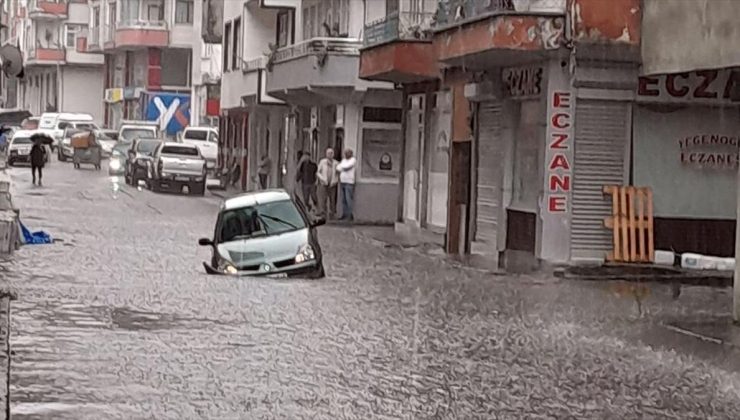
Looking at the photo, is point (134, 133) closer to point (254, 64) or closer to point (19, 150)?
point (19, 150)

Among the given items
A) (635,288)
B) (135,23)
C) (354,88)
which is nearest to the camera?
(635,288)

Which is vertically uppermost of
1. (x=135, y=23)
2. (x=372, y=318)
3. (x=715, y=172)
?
(x=135, y=23)

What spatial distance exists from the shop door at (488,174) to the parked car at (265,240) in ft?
21.6

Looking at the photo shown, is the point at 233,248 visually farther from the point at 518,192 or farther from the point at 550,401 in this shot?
the point at 550,401

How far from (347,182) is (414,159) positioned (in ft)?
10.3

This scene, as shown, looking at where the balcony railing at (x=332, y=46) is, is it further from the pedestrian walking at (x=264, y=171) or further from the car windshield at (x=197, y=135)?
the car windshield at (x=197, y=135)

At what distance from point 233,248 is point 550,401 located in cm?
1149

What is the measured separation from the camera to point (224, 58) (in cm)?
6122

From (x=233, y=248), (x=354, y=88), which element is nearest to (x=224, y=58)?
A: (x=354, y=88)

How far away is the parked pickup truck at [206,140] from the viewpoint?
6646cm

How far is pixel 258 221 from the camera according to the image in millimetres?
23078

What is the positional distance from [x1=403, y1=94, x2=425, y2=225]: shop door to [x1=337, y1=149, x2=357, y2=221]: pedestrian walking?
7.35ft

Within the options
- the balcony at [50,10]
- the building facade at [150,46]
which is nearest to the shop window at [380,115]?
the building facade at [150,46]

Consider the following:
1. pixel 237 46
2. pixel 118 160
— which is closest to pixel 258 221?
pixel 237 46
